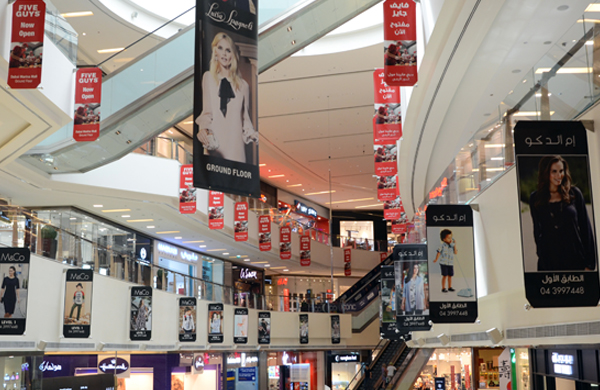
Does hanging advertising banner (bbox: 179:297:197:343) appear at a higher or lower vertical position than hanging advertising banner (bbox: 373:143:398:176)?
lower

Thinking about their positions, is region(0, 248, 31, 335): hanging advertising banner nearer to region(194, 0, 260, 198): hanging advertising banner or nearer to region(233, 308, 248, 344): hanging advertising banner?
region(194, 0, 260, 198): hanging advertising banner

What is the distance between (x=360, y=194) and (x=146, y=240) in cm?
1607

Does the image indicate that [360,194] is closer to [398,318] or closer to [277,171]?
[277,171]

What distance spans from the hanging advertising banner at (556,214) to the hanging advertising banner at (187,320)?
14.1 meters

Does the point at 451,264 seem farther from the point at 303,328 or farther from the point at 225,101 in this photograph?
the point at 303,328

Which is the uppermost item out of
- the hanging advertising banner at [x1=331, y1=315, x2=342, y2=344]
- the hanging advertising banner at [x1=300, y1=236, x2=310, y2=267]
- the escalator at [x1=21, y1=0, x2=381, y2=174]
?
the escalator at [x1=21, y1=0, x2=381, y2=174]

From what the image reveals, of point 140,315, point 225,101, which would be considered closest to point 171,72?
point 225,101

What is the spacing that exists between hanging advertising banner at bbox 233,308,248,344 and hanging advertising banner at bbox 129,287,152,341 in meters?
6.69

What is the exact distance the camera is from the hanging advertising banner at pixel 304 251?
29.3m

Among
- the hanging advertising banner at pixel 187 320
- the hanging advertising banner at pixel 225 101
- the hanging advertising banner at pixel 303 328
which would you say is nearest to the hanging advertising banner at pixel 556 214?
the hanging advertising banner at pixel 225 101

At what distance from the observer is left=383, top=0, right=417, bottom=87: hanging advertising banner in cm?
683

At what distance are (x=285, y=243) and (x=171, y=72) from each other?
686 inches

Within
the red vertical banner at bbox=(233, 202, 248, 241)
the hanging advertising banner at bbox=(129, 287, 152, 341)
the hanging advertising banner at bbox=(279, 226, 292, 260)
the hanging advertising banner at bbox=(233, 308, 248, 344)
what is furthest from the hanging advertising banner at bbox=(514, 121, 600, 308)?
the hanging advertising banner at bbox=(279, 226, 292, 260)

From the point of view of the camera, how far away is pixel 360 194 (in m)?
34.1
